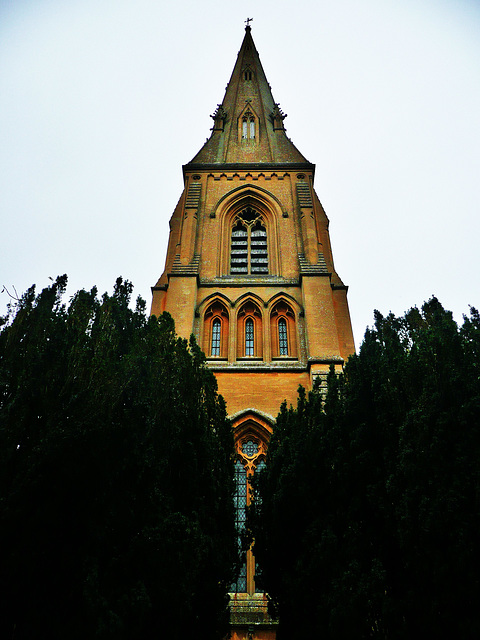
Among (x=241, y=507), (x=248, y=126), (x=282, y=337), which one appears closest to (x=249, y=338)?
(x=282, y=337)

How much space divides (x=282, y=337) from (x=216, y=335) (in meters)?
2.27

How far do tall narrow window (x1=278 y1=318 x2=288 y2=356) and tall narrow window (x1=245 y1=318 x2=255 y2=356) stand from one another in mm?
926

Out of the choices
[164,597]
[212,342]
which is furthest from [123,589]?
[212,342]

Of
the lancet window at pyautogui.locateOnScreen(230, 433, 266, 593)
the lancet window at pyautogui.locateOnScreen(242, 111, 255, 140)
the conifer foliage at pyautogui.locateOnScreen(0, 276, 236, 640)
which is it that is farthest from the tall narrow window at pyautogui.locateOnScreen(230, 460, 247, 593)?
the lancet window at pyautogui.locateOnScreen(242, 111, 255, 140)

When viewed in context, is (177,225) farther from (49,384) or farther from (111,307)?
(49,384)

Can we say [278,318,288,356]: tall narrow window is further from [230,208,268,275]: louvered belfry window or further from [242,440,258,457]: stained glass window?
[242,440,258,457]: stained glass window

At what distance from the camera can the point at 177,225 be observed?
913 inches

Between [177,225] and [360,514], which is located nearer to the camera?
[360,514]

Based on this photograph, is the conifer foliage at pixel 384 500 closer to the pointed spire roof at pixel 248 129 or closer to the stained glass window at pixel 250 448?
the stained glass window at pixel 250 448

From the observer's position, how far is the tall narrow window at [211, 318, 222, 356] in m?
18.5

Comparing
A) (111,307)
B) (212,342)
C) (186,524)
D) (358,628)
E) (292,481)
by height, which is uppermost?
(212,342)

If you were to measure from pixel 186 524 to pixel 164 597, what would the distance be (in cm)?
100

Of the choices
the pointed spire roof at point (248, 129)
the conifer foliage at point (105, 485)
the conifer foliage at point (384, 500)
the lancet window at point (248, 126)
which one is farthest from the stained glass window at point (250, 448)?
the lancet window at point (248, 126)

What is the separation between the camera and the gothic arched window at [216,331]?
18.4 metres
